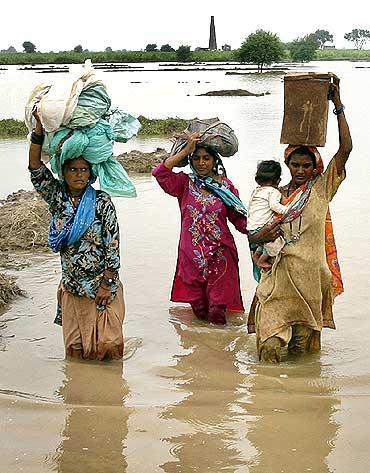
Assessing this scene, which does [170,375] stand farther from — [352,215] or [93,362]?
[352,215]

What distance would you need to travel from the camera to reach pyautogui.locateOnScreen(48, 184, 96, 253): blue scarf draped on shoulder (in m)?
4.33

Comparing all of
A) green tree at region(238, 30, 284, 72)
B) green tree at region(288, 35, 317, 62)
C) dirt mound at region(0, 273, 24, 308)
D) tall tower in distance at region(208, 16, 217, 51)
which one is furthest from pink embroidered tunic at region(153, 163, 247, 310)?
tall tower in distance at region(208, 16, 217, 51)

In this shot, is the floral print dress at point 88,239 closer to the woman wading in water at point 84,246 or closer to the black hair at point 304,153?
the woman wading in water at point 84,246

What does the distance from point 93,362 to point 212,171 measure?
1599mm

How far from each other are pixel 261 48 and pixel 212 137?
182ft

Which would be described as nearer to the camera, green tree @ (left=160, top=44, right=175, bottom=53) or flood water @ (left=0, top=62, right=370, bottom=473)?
flood water @ (left=0, top=62, right=370, bottom=473)

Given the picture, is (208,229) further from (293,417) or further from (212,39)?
(212,39)

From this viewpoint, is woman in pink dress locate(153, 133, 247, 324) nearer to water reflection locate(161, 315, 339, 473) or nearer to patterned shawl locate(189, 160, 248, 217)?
patterned shawl locate(189, 160, 248, 217)

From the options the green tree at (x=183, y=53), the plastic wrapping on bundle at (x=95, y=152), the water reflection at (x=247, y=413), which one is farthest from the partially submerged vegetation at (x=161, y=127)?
the green tree at (x=183, y=53)

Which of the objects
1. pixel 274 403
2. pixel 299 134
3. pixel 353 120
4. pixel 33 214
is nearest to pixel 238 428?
pixel 274 403

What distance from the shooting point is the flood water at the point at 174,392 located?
3330 millimetres

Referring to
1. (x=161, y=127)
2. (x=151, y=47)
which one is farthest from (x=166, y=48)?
(x=161, y=127)

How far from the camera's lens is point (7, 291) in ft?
19.8

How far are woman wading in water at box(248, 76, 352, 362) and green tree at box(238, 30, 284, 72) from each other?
55311mm
